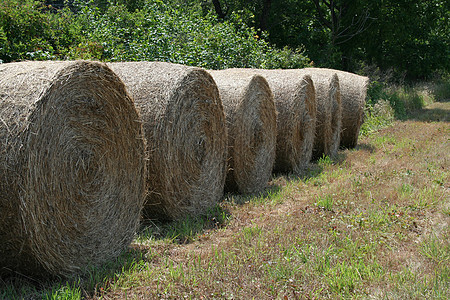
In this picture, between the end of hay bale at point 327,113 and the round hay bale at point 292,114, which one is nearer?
the round hay bale at point 292,114

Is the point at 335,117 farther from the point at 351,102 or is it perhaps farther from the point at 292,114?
the point at 292,114

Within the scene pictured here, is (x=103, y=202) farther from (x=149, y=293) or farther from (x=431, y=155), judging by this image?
(x=431, y=155)

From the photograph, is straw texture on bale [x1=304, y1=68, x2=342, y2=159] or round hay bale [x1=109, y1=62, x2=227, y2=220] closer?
round hay bale [x1=109, y1=62, x2=227, y2=220]

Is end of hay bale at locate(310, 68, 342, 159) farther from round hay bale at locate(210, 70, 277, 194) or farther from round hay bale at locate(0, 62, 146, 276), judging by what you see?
round hay bale at locate(0, 62, 146, 276)

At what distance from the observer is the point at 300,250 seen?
4.43 m

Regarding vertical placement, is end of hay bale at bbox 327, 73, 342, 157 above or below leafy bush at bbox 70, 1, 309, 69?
below

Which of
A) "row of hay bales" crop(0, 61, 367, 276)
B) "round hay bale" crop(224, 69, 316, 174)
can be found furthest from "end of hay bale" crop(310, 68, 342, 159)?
"row of hay bales" crop(0, 61, 367, 276)

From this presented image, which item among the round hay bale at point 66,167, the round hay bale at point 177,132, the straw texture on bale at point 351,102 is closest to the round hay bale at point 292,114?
the round hay bale at point 177,132

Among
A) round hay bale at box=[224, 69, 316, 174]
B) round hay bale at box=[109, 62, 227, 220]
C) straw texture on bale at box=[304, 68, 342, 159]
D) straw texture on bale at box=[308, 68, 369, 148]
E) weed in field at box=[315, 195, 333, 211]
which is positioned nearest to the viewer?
round hay bale at box=[109, 62, 227, 220]

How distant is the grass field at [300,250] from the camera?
362 cm

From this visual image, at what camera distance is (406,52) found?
25.3m

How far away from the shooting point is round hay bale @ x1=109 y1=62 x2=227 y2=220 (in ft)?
16.5

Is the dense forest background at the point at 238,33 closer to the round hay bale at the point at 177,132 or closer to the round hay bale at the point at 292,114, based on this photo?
the round hay bale at the point at 292,114

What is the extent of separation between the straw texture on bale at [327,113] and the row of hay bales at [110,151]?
198 centimetres
